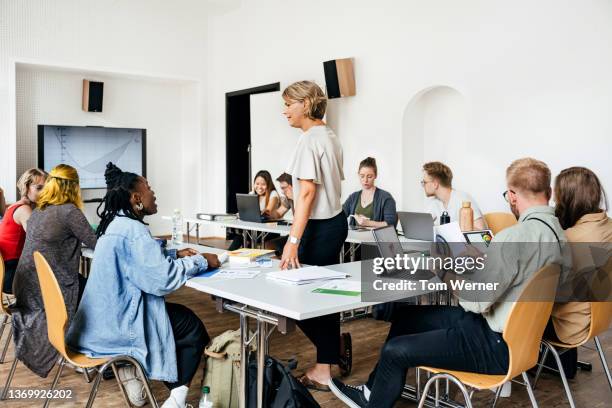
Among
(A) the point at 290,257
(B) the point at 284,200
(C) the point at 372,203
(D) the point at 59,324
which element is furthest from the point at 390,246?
(B) the point at 284,200

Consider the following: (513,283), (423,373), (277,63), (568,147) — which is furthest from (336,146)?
(277,63)

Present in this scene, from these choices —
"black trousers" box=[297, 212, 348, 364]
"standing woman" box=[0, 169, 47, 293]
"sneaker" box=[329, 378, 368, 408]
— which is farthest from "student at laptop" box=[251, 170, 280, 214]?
"sneaker" box=[329, 378, 368, 408]

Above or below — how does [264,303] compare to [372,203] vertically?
below

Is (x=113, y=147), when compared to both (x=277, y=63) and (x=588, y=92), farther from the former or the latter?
(x=588, y=92)

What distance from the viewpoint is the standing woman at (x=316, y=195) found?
2.84 metres

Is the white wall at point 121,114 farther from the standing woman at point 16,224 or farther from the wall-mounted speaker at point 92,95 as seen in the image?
the standing woman at point 16,224

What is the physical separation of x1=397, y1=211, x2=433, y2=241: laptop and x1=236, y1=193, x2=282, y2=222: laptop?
1849 mm

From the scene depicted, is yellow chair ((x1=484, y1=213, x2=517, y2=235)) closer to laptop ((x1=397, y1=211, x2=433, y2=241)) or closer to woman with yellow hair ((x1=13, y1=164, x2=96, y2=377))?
laptop ((x1=397, y1=211, x2=433, y2=241))

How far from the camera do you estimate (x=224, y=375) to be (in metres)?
2.63

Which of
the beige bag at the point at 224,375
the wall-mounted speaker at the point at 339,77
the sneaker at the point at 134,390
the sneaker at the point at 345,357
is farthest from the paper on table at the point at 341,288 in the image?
the wall-mounted speaker at the point at 339,77

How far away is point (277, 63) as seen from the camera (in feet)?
28.1

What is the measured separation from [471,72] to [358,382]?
3.95 meters

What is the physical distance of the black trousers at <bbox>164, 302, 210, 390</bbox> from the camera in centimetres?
254

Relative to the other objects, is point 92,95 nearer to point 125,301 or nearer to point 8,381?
point 8,381
